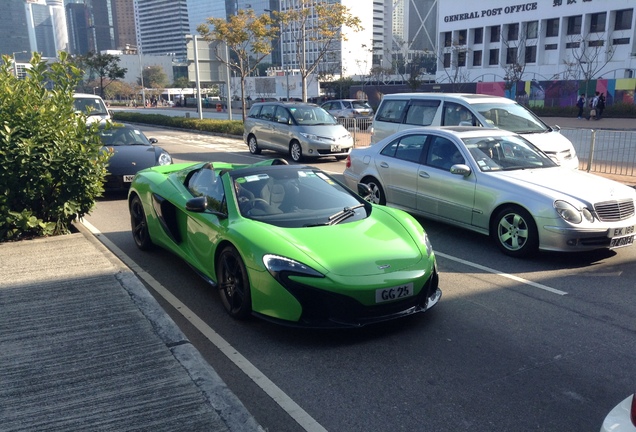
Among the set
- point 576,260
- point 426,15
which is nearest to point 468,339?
point 576,260

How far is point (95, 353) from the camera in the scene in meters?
4.23

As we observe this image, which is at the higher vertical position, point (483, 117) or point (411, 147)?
point (483, 117)

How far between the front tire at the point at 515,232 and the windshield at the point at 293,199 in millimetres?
2177

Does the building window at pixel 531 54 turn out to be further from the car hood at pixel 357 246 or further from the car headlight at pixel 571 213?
the car hood at pixel 357 246

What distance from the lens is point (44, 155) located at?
23.9ft

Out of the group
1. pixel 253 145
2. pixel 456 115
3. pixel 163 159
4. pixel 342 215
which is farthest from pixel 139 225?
pixel 253 145

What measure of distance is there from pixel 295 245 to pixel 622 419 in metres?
2.91

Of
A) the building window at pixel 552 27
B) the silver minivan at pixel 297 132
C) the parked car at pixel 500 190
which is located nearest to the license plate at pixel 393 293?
the parked car at pixel 500 190

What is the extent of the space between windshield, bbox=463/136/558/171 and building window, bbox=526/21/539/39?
63.6 m

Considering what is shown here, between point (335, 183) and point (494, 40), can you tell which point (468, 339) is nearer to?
point (335, 183)

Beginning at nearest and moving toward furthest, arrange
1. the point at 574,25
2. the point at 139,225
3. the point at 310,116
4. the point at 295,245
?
the point at 295,245 < the point at 139,225 < the point at 310,116 < the point at 574,25

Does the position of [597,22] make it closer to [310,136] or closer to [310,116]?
[310,116]

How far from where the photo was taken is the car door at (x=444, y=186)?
25.1ft

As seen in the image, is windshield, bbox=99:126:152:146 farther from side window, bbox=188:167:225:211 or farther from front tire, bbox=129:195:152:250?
side window, bbox=188:167:225:211
